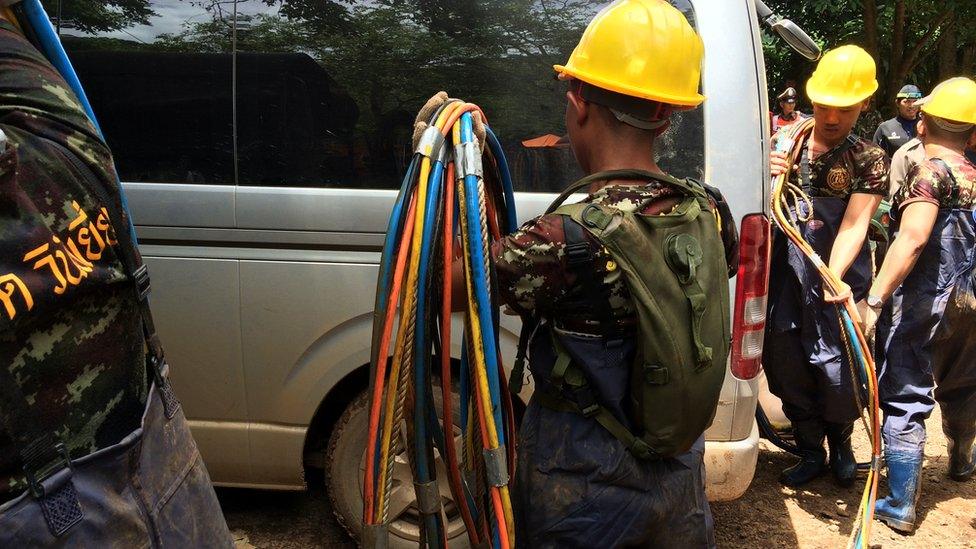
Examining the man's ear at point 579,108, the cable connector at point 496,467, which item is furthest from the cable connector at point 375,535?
the man's ear at point 579,108

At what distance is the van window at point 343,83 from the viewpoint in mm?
2625

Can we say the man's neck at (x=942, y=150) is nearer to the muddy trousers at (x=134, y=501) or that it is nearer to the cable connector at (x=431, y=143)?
the cable connector at (x=431, y=143)

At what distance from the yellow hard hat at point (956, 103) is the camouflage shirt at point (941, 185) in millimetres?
185

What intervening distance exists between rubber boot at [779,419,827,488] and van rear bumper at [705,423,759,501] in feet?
4.43

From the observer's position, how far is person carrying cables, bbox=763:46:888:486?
3.62m

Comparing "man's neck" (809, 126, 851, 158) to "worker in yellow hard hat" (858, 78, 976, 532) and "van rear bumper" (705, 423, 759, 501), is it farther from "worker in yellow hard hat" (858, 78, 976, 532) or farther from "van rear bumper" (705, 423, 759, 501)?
"van rear bumper" (705, 423, 759, 501)

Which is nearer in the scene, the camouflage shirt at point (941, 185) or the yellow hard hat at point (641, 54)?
the yellow hard hat at point (641, 54)

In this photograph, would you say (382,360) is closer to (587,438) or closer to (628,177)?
(587,438)

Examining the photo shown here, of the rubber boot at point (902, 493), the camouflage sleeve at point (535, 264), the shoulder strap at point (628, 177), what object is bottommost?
the rubber boot at point (902, 493)

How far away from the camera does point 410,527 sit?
9.58 ft

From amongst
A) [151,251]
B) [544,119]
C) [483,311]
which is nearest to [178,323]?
[151,251]

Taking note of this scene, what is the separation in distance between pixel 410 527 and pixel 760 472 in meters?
2.13

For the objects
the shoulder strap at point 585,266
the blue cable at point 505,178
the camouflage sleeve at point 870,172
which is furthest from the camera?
the camouflage sleeve at point 870,172

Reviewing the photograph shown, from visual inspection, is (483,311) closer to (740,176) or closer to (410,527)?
(740,176)
